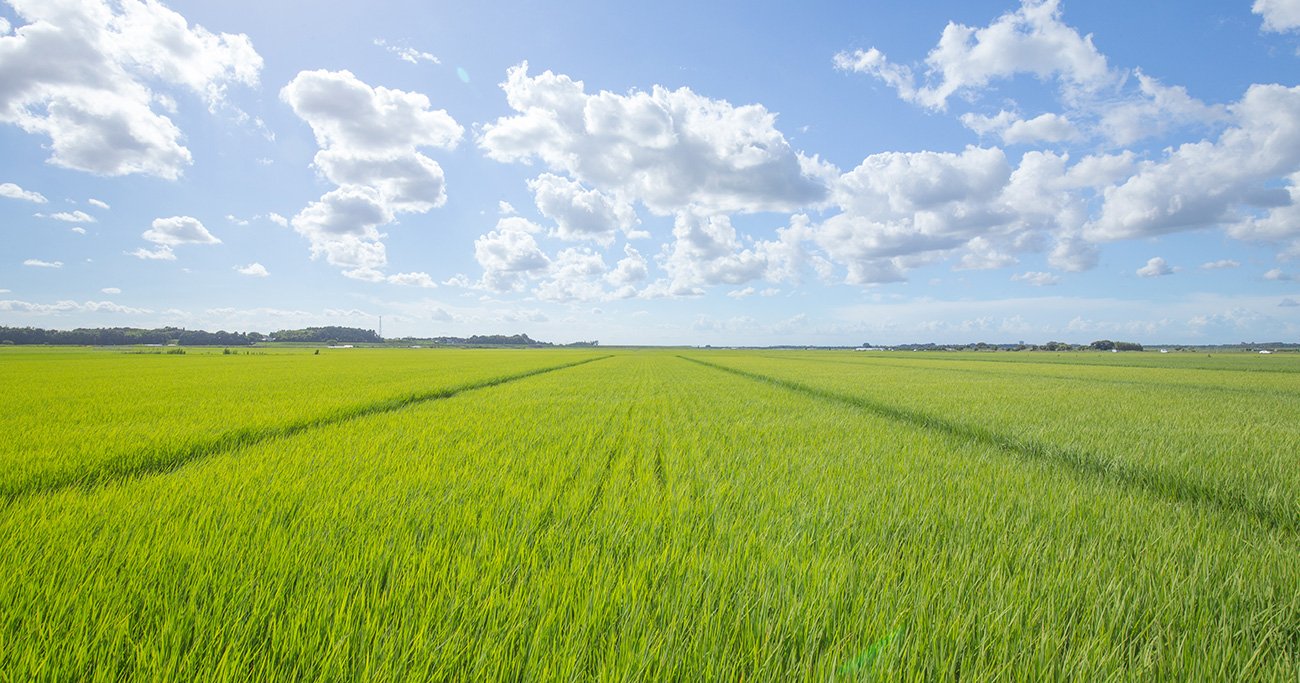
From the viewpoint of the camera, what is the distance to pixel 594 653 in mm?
1583

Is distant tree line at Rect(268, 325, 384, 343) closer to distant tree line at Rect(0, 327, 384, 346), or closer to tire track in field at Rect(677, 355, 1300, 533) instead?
distant tree line at Rect(0, 327, 384, 346)

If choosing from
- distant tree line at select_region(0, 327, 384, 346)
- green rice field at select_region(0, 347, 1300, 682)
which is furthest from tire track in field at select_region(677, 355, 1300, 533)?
distant tree line at select_region(0, 327, 384, 346)

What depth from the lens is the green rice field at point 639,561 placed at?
61.5 inches

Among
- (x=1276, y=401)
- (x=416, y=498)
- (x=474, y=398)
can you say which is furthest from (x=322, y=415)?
(x=1276, y=401)

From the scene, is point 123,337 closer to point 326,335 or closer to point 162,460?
point 326,335

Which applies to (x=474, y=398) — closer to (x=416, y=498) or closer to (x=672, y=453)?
(x=672, y=453)

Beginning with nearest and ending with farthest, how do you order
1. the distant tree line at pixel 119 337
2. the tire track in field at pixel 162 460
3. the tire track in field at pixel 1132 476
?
the tire track in field at pixel 1132 476 < the tire track in field at pixel 162 460 < the distant tree line at pixel 119 337

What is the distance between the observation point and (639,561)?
89.1 inches

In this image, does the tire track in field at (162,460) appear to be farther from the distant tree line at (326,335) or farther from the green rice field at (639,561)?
the distant tree line at (326,335)

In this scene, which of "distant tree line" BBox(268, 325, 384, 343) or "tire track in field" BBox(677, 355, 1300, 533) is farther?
"distant tree line" BBox(268, 325, 384, 343)

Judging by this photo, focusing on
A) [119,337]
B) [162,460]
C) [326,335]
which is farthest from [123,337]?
[162,460]

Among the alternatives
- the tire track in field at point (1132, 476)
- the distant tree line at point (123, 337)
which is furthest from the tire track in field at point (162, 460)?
the distant tree line at point (123, 337)

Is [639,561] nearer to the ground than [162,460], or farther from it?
farther from it

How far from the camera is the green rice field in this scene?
156cm
